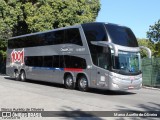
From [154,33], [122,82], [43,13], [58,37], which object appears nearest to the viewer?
[122,82]

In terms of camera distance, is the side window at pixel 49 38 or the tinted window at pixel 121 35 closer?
the tinted window at pixel 121 35

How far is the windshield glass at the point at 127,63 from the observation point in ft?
57.6

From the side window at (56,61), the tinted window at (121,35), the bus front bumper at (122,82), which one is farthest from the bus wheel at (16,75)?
the bus front bumper at (122,82)

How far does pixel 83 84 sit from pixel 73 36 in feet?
9.34

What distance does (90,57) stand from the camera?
1892 centimetres

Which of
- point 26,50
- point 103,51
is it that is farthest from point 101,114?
point 26,50

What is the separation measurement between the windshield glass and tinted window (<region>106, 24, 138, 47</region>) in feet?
1.79

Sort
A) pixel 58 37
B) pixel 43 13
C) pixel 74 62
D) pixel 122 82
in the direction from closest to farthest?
pixel 122 82, pixel 74 62, pixel 58 37, pixel 43 13

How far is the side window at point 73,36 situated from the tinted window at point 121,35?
222 centimetres

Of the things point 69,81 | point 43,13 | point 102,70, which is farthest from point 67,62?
point 43,13

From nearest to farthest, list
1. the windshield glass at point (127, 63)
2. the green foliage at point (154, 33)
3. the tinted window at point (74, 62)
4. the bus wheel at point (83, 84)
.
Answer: the windshield glass at point (127, 63), the bus wheel at point (83, 84), the tinted window at point (74, 62), the green foliage at point (154, 33)

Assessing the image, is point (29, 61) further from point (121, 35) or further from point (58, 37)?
point (121, 35)

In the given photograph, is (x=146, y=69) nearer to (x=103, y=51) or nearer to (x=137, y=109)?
(x=103, y=51)

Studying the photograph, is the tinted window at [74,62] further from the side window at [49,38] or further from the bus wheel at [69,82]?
the side window at [49,38]
